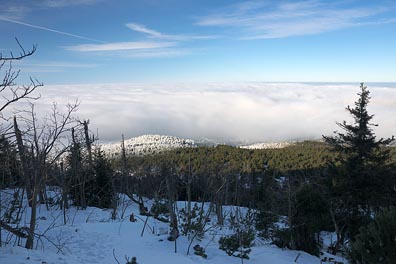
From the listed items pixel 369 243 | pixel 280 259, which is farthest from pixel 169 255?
pixel 369 243

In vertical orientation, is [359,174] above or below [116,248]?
above

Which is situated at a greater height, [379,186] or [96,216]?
[379,186]

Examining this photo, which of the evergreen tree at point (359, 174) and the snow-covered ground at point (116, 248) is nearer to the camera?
the snow-covered ground at point (116, 248)

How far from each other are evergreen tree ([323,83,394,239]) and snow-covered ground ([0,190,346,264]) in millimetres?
4241

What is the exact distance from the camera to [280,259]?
46.5ft

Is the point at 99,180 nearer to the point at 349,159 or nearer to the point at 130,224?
the point at 130,224

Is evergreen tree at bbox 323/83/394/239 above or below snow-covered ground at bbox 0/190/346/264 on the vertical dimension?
above

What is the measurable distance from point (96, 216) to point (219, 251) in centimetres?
1151

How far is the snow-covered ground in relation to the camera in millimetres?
9852

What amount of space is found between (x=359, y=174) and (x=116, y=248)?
13.7 m

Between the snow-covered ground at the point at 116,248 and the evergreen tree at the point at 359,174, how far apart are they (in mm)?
4241

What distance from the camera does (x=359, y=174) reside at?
61.0 ft

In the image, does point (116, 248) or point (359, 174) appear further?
point (359, 174)

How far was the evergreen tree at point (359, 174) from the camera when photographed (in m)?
18.3
